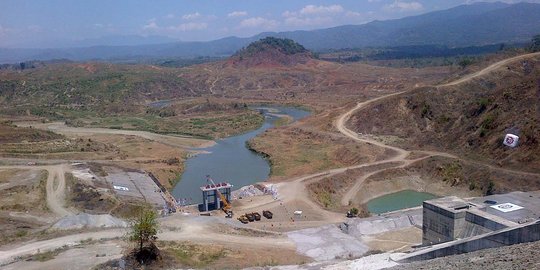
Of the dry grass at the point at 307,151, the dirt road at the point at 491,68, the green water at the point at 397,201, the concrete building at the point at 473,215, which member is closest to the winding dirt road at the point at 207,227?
the dry grass at the point at 307,151

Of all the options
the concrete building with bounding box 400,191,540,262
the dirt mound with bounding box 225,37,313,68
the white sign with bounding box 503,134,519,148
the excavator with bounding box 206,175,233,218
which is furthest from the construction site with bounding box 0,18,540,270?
the dirt mound with bounding box 225,37,313,68

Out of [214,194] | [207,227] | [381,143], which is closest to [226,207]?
[214,194]

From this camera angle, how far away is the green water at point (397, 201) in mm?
49906

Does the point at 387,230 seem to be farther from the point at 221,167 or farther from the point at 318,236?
the point at 221,167

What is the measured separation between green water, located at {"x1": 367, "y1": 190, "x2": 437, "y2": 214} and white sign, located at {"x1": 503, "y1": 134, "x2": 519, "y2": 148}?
9992mm

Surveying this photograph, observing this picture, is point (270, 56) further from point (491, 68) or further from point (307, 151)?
point (307, 151)

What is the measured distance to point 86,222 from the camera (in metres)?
37.0

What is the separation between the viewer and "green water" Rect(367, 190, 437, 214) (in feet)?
164

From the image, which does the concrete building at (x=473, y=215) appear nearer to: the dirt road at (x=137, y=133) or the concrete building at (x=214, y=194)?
the concrete building at (x=214, y=194)

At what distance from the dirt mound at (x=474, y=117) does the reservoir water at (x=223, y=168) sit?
18735 mm

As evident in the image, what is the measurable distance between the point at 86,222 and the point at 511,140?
4318 centimetres

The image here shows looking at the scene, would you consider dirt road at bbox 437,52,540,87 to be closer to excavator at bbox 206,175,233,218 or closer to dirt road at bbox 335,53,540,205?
dirt road at bbox 335,53,540,205

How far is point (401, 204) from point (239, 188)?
692 inches

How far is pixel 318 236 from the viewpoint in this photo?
37.3 meters
